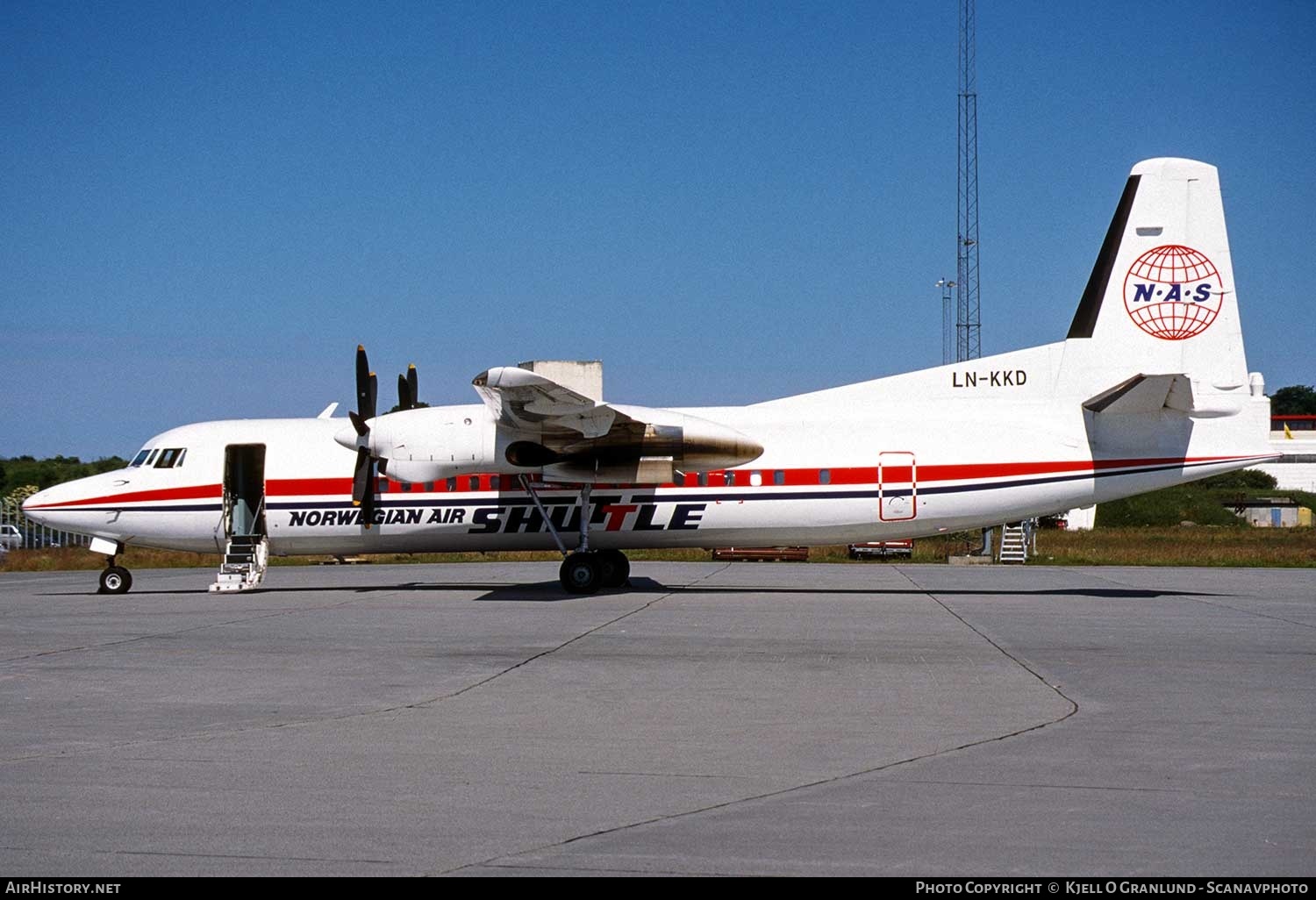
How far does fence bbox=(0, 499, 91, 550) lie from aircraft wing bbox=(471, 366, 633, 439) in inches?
1301

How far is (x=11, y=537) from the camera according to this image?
4628 centimetres

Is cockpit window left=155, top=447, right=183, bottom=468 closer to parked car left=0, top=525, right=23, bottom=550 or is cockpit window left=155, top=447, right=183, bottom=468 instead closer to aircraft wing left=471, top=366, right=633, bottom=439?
aircraft wing left=471, top=366, right=633, bottom=439

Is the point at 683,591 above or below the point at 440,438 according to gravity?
below

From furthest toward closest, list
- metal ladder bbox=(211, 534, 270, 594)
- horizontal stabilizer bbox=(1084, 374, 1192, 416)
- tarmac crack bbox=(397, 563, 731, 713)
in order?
metal ladder bbox=(211, 534, 270, 594), horizontal stabilizer bbox=(1084, 374, 1192, 416), tarmac crack bbox=(397, 563, 731, 713)

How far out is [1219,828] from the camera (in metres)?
5.43

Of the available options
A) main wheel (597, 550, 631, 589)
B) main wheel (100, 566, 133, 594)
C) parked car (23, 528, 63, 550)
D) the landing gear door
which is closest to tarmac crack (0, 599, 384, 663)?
main wheel (597, 550, 631, 589)

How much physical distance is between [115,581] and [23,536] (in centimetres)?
3110

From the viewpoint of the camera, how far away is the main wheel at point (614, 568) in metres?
21.0

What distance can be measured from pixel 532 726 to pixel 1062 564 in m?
26.6

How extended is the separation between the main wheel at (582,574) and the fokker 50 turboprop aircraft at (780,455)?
35mm

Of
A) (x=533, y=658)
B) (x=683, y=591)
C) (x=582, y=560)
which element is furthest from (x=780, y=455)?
(x=533, y=658)

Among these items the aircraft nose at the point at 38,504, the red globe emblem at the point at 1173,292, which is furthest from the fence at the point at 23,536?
the red globe emblem at the point at 1173,292

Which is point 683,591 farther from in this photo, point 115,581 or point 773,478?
point 115,581

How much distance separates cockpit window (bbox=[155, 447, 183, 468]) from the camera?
21.4 m
